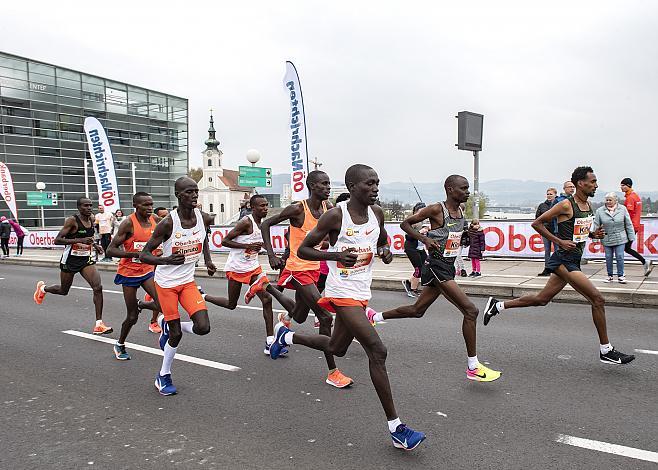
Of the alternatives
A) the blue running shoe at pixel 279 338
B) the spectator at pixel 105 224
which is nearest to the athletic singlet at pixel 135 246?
the blue running shoe at pixel 279 338

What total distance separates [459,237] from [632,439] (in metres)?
2.34

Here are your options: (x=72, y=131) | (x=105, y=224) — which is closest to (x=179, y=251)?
(x=105, y=224)

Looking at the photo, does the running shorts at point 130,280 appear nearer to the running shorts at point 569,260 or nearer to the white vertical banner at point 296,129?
the running shorts at point 569,260

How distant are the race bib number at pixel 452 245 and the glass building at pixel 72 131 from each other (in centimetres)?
5746

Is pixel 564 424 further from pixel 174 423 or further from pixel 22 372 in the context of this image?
pixel 22 372

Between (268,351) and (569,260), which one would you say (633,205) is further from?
(268,351)

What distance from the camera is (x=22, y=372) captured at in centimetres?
565

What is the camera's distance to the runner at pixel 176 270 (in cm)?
488

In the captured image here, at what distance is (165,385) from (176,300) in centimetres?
78

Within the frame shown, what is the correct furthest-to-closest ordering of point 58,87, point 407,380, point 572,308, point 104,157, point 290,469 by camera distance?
point 58,87 < point 104,157 < point 572,308 < point 407,380 < point 290,469

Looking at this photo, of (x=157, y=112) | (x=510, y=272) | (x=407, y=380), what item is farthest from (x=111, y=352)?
(x=157, y=112)

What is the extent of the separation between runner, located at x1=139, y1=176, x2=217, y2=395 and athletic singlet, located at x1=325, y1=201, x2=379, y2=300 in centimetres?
154

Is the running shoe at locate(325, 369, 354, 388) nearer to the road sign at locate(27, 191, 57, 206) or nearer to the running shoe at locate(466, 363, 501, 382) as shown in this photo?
the running shoe at locate(466, 363, 501, 382)

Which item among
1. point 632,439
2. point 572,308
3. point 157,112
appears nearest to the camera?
point 632,439
